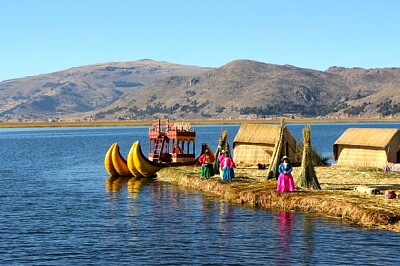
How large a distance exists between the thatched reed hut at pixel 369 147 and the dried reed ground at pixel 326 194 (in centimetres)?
201

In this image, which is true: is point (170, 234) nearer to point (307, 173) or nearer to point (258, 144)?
point (307, 173)

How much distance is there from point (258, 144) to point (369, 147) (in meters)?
9.47

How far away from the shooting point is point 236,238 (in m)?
27.8

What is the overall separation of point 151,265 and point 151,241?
3891 mm

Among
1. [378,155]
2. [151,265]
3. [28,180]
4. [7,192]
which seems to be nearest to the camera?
[151,265]

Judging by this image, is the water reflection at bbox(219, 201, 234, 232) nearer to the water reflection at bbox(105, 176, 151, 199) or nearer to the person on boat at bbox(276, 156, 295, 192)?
the person on boat at bbox(276, 156, 295, 192)

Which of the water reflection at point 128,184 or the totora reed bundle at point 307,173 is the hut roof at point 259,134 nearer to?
the water reflection at point 128,184

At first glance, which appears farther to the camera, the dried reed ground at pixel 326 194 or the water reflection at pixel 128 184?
the water reflection at pixel 128 184

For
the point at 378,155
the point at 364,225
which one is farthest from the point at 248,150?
the point at 364,225

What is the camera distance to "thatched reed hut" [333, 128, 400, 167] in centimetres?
4938

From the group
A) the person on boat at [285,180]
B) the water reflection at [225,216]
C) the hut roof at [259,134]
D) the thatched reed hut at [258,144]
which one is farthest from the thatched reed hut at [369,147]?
the water reflection at [225,216]

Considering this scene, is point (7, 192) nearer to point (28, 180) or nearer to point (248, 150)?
point (28, 180)

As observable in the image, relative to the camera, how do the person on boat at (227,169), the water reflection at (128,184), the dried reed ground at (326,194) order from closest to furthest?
the dried reed ground at (326,194) → the person on boat at (227,169) → the water reflection at (128,184)

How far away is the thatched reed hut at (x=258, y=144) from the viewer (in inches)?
2148
